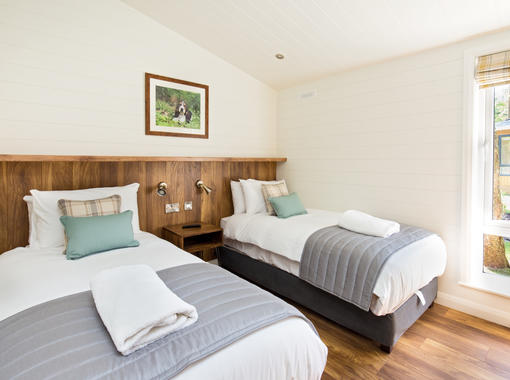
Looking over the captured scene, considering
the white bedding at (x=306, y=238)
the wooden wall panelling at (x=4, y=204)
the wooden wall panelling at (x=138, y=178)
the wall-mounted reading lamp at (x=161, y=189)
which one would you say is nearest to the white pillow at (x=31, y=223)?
the wooden wall panelling at (x=4, y=204)

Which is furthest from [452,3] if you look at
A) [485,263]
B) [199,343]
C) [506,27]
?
[199,343]

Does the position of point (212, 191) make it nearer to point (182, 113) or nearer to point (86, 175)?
point (182, 113)

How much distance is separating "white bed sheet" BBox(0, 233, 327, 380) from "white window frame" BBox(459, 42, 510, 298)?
1946 millimetres

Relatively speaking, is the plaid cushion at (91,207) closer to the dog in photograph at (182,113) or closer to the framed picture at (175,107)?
the framed picture at (175,107)

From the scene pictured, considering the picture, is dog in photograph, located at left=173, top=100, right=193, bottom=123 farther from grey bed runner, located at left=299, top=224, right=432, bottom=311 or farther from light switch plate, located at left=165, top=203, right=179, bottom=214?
grey bed runner, located at left=299, top=224, right=432, bottom=311

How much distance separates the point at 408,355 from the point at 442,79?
2239 millimetres

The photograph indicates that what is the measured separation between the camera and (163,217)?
302 cm

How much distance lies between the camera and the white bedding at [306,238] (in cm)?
188

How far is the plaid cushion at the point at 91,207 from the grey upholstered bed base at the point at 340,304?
4.31 feet

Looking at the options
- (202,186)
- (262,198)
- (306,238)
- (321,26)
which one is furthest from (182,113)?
(306,238)

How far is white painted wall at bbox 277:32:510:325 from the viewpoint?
100 inches

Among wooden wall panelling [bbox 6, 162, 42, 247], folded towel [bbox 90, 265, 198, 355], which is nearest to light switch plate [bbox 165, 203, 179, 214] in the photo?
wooden wall panelling [bbox 6, 162, 42, 247]

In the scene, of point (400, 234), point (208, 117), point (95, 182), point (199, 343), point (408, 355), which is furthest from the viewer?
point (208, 117)

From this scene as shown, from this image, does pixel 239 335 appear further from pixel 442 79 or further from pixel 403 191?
pixel 442 79
